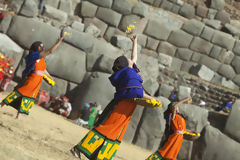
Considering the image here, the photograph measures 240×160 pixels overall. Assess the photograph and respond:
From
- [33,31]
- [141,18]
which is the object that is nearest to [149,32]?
[141,18]

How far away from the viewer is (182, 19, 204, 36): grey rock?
1220 cm

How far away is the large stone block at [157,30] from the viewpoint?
38.2 feet

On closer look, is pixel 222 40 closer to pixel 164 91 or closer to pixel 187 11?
pixel 187 11

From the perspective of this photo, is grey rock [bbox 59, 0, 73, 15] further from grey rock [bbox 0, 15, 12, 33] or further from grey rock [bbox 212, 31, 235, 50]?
grey rock [bbox 212, 31, 235, 50]

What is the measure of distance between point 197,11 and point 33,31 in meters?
7.67

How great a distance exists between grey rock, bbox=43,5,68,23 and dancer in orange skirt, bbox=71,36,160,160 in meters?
7.10

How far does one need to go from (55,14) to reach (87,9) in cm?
178

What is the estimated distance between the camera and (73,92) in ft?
28.1

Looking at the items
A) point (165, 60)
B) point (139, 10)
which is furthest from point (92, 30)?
point (165, 60)

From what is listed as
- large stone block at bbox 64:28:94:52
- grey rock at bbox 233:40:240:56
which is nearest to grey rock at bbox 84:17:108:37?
large stone block at bbox 64:28:94:52

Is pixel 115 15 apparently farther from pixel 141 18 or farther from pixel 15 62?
pixel 15 62

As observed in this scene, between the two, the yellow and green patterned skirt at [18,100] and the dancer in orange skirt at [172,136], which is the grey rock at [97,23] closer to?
the yellow and green patterned skirt at [18,100]

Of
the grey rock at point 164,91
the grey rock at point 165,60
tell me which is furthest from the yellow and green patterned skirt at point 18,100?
the grey rock at point 165,60

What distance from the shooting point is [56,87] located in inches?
330
